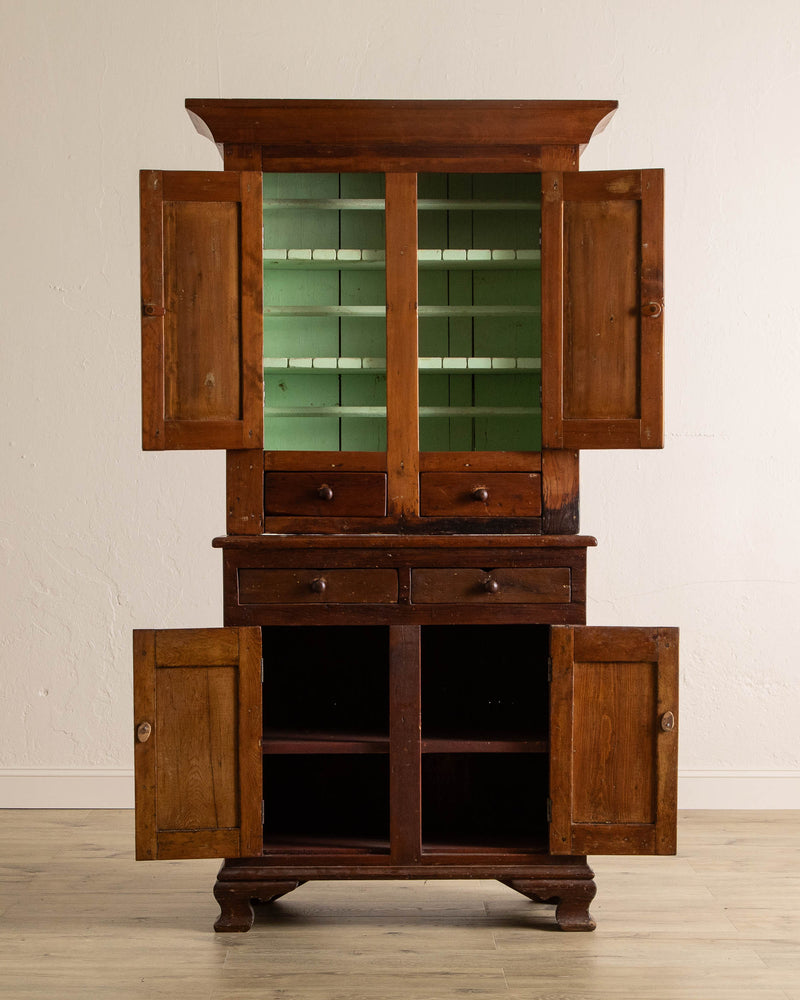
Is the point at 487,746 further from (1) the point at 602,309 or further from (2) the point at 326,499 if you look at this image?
(1) the point at 602,309

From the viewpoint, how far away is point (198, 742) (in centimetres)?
265

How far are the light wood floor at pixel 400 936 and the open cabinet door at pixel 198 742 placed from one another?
27cm

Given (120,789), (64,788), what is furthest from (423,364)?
(64,788)

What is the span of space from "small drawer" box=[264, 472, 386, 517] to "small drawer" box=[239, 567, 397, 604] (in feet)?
0.50

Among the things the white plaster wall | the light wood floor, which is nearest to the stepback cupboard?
the light wood floor

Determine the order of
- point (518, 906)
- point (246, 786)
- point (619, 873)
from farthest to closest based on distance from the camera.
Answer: point (619, 873) → point (518, 906) → point (246, 786)

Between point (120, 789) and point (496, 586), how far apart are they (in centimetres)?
191

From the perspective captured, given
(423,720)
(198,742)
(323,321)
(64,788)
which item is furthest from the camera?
(64,788)

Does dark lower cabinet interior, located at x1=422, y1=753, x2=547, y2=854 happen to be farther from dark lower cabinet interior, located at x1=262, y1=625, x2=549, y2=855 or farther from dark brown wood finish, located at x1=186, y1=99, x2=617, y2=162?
dark brown wood finish, located at x1=186, y1=99, x2=617, y2=162

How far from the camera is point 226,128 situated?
2676 millimetres

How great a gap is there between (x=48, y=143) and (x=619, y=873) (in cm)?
314

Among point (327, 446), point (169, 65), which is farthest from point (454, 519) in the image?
point (169, 65)

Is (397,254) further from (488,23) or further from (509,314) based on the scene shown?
(488,23)

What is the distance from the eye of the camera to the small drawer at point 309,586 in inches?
106
